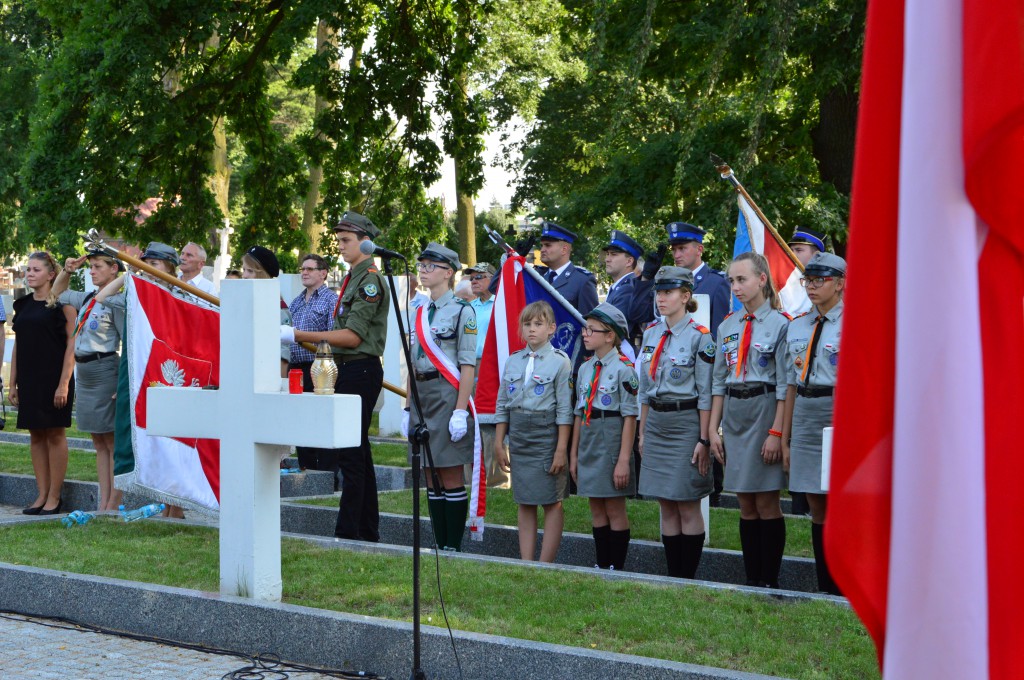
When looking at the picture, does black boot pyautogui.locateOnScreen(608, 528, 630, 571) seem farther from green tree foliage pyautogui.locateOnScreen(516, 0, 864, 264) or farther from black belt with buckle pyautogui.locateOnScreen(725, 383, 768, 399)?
green tree foliage pyautogui.locateOnScreen(516, 0, 864, 264)

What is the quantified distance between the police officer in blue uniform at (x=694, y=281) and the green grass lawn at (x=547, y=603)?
3123 millimetres

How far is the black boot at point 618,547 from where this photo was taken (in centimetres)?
795

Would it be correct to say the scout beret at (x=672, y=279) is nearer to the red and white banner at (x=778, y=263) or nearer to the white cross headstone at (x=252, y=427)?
the red and white banner at (x=778, y=263)

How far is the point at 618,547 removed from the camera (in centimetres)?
795

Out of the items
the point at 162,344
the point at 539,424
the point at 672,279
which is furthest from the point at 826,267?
the point at 162,344

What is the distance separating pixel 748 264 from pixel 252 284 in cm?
292

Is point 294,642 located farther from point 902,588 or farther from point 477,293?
point 477,293

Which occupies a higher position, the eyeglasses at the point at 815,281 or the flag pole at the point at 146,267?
the flag pole at the point at 146,267

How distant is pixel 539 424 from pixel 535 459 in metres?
0.23

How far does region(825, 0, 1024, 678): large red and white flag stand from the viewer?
221 cm

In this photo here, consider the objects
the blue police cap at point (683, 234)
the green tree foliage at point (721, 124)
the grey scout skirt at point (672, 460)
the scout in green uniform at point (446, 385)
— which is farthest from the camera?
the green tree foliage at point (721, 124)

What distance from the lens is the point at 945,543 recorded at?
2217 millimetres

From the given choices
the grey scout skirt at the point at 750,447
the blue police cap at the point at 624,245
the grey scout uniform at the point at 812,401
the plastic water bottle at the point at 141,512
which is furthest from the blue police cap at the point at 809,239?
the plastic water bottle at the point at 141,512

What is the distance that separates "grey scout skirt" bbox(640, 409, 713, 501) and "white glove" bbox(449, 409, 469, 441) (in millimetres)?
1403
